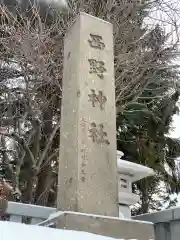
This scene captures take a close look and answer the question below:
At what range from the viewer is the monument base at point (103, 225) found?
2809mm

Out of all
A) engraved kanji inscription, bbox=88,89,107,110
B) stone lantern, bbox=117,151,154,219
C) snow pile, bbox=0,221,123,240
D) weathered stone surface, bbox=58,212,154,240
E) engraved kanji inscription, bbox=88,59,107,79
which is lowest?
snow pile, bbox=0,221,123,240

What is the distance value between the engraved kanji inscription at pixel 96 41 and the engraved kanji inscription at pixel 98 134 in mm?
1000

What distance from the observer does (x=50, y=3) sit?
7.99m

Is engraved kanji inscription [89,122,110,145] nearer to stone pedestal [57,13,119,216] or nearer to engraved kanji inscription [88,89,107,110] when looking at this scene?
stone pedestal [57,13,119,216]

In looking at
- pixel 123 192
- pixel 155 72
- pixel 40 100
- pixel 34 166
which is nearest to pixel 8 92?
pixel 40 100

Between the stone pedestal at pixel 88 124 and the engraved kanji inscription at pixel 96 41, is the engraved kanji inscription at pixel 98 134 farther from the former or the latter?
the engraved kanji inscription at pixel 96 41

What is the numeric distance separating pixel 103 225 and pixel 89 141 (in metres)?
0.86

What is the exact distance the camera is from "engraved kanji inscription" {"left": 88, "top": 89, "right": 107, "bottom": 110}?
12.0 ft

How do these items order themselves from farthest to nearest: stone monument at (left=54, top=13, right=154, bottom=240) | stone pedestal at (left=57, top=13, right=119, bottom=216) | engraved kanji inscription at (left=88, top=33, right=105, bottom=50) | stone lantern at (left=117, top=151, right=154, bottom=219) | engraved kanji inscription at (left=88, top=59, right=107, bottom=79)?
stone lantern at (left=117, top=151, right=154, bottom=219) < engraved kanji inscription at (left=88, top=33, right=105, bottom=50) < engraved kanji inscription at (left=88, top=59, right=107, bottom=79) < stone pedestal at (left=57, top=13, right=119, bottom=216) < stone monument at (left=54, top=13, right=154, bottom=240)

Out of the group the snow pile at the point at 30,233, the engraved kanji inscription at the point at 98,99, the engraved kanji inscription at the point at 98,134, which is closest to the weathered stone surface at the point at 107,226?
the snow pile at the point at 30,233


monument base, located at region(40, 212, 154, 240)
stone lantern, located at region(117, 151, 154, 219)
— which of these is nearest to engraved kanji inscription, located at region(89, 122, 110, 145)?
monument base, located at region(40, 212, 154, 240)

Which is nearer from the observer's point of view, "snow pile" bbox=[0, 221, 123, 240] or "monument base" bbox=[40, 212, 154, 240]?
"snow pile" bbox=[0, 221, 123, 240]

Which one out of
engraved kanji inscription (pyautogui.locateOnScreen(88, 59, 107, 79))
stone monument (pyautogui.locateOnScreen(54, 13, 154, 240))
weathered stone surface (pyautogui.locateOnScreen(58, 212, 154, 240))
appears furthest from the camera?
engraved kanji inscription (pyautogui.locateOnScreen(88, 59, 107, 79))

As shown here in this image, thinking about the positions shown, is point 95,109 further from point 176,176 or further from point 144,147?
point 176,176
